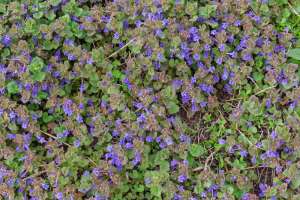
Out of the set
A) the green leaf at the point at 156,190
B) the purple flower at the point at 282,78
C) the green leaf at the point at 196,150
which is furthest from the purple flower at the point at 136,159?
the purple flower at the point at 282,78

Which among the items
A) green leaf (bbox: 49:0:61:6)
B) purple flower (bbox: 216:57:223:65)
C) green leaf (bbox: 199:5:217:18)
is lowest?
purple flower (bbox: 216:57:223:65)

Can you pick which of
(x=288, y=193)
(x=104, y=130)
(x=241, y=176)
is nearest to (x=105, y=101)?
(x=104, y=130)

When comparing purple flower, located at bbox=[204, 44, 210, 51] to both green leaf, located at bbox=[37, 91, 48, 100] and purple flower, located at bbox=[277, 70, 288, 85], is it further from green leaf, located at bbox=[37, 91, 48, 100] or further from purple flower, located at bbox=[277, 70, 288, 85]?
green leaf, located at bbox=[37, 91, 48, 100]

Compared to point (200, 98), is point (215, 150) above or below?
below

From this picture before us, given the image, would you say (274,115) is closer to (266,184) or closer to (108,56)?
(266,184)

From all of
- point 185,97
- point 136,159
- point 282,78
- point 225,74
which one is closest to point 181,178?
point 136,159

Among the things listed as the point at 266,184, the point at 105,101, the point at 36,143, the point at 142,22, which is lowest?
the point at 266,184

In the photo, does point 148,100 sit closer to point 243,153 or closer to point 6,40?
point 243,153

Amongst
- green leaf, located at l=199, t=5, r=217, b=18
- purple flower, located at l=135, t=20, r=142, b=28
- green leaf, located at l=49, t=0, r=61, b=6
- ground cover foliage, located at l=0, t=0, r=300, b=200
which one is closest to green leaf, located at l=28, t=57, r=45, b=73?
ground cover foliage, located at l=0, t=0, r=300, b=200

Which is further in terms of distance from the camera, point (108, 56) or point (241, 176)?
point (108, 56)
